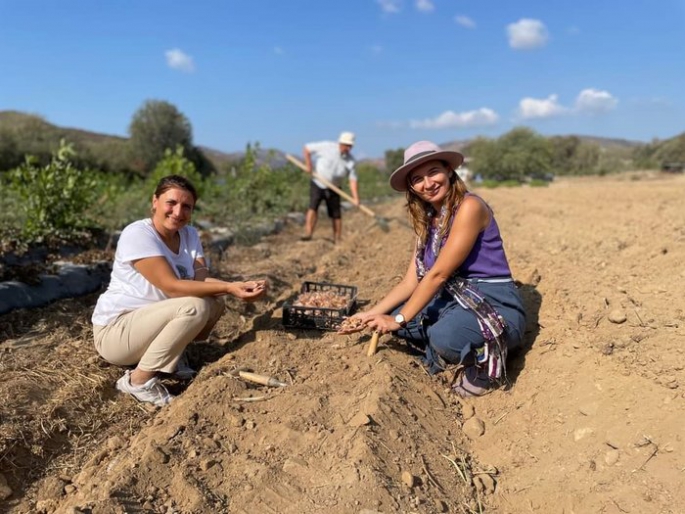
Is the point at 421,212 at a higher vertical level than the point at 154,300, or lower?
higher

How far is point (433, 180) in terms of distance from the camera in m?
2.62

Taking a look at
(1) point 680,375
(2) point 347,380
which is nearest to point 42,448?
(2) point 347,380

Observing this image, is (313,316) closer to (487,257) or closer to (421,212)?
(421,212)

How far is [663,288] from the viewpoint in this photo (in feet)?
10.2

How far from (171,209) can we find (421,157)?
4.45 ft

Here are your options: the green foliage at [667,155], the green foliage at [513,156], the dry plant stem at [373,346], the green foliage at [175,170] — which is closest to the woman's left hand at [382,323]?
the dry plant stem at [373,346]

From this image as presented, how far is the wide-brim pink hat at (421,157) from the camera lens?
256 cm

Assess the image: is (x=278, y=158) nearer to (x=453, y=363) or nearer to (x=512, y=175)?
(x=453, y=363)

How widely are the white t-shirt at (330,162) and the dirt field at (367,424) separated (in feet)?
13.0

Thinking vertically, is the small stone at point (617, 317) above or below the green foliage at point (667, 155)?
below

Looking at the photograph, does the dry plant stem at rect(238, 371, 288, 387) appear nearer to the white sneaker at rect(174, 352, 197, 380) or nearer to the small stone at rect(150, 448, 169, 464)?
the white sneaker at rect(174, 352, 197, 380)

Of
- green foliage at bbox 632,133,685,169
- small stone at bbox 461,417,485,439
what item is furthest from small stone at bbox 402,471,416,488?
green foliage at bbox 632,133,685,169

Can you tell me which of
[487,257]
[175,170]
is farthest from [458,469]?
[175,170]

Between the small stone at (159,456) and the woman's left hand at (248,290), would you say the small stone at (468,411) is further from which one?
the small stone at (159,456)
